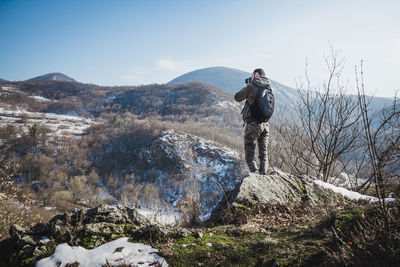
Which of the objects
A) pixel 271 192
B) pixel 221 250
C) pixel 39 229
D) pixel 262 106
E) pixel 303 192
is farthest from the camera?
pixel 262 106

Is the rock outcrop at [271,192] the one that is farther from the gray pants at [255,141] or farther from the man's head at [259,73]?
the man's head at [259,73]

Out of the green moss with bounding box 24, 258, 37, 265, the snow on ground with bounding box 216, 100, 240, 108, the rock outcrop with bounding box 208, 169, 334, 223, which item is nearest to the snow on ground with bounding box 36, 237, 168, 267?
the green moss with bounding box 24, 258, 37, 265

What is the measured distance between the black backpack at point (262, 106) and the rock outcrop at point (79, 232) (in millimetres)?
2896

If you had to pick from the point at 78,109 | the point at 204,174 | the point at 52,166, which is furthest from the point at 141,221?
the point at 78,109

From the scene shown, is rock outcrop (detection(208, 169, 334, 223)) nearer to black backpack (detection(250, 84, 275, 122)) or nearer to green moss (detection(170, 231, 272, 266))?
green moss (detection(170, 231, 272, 266))

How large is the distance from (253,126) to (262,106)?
1.56ft

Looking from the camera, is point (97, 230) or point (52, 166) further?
point (52, 166)

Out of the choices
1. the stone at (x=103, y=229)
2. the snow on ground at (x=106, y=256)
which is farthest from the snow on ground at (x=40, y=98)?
the snow on ground at (x=106, y=256)

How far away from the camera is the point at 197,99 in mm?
180875

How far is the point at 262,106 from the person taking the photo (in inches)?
169

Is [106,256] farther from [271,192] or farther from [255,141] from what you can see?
[255,141]

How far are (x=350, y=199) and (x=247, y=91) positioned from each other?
2.95 meters

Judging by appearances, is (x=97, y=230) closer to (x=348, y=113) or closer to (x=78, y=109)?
(x=348, y=113)

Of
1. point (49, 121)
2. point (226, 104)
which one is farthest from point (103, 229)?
point (226, 104)
